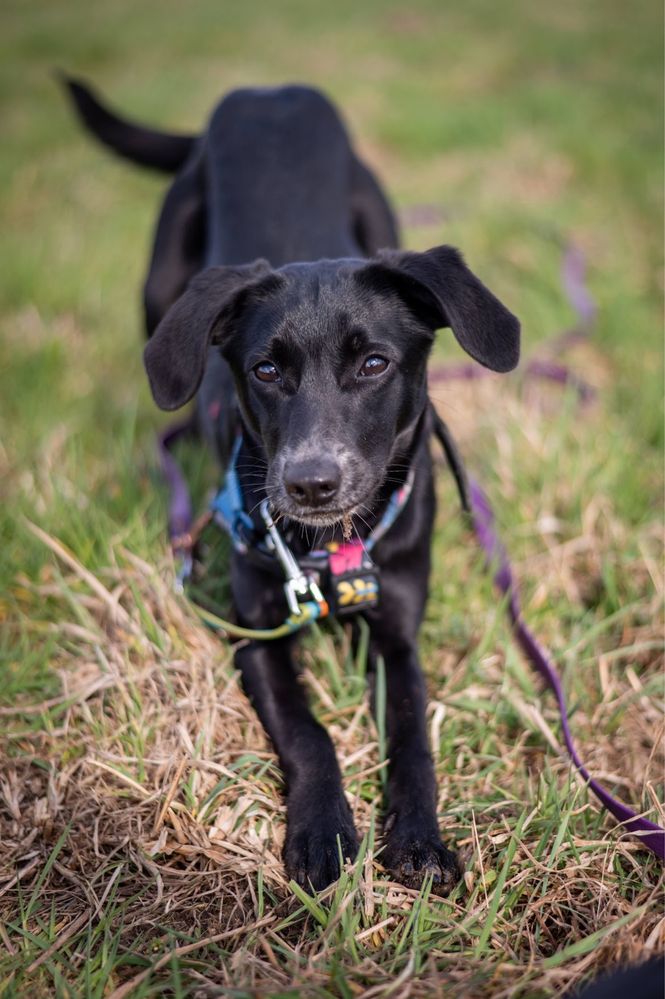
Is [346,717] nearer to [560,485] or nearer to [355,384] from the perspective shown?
[355,384]

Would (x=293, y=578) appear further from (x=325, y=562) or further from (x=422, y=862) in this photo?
(x=422, y=862)

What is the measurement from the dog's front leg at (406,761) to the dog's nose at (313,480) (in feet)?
1.42

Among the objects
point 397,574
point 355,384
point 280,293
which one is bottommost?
point 397,574

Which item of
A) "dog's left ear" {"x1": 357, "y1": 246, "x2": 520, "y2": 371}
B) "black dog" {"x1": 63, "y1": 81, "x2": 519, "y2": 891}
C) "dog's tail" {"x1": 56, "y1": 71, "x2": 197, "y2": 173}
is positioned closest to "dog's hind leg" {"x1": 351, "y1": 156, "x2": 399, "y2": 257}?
"dog's tail" {"x1": 56, "y1": 71, "x2": 197, "y2": 173}

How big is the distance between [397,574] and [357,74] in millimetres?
8661

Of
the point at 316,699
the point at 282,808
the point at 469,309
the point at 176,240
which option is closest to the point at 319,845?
the point at 282,808

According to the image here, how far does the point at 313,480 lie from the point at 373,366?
37 centimetres

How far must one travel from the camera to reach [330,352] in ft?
6.18

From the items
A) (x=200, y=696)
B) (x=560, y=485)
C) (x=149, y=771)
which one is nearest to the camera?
(x=149, y=771)

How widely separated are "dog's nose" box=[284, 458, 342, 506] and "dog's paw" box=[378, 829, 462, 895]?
27.7 inches

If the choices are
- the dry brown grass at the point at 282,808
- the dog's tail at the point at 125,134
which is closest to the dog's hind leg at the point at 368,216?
the dog's tail at the point at 125,134

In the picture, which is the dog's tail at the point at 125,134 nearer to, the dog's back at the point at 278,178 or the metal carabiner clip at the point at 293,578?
the dog's back at the point at 278,178

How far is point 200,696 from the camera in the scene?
6.48ft

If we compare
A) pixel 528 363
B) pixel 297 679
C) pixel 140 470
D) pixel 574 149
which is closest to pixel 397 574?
pixel 297 679
